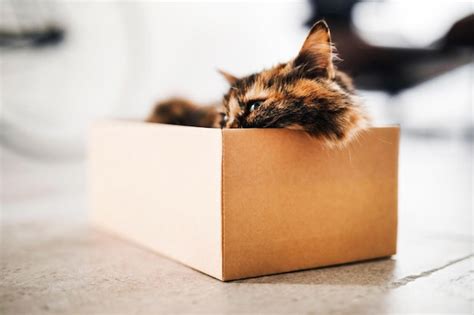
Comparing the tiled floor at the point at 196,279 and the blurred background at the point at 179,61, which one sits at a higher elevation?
the blurred background at the point at 179,61

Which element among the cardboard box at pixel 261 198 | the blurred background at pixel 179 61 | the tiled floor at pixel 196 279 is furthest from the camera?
the blurred background at pixel 179 61

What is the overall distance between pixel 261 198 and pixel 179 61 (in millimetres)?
2677

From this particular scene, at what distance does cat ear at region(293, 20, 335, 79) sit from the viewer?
126cm

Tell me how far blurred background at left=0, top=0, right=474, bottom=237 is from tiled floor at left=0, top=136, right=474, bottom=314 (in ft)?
1.07

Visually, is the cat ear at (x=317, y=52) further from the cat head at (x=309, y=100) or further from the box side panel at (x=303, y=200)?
the box side panel at (x=303, y=200)

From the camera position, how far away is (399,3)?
3.69 metres

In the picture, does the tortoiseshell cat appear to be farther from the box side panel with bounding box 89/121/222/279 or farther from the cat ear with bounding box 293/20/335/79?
the box side panel with bounding box 89/121/222/279

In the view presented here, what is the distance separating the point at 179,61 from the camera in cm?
373

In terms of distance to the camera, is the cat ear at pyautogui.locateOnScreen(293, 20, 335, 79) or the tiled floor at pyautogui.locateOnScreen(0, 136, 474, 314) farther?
the cat ear at pyautogui.locateOnScreen(293, 20, 335, 79)

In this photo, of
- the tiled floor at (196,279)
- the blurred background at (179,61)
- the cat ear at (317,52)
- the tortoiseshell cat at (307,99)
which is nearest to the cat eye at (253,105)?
the tortoiseshell cat at (307,99)

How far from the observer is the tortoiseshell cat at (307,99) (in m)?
1.27

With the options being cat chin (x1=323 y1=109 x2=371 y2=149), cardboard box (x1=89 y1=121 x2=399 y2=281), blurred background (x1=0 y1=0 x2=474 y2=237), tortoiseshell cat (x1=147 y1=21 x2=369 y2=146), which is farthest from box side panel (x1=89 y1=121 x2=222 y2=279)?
blurred background (x1=0 y1=0 x2=474 y2=237)

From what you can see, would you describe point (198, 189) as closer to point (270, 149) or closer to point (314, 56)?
point (270, 149)

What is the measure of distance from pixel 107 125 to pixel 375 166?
92 centimetres
